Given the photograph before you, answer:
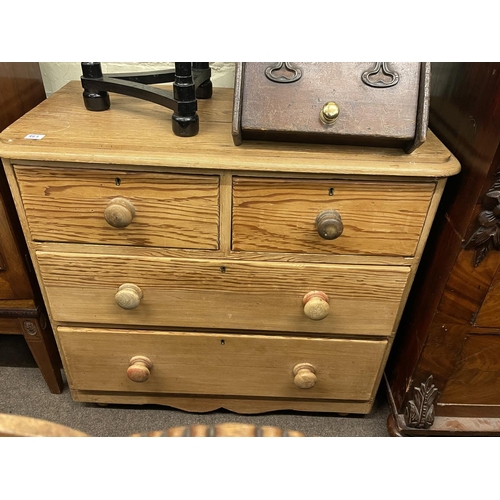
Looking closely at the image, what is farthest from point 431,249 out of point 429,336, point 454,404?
point 454,404

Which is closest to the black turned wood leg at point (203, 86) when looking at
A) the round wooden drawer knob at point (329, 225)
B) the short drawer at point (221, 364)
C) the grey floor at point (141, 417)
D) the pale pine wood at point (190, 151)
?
the pale pine wood at point (190, 151)

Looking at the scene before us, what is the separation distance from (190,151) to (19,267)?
1.91 feet

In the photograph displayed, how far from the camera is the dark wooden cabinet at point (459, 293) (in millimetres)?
795

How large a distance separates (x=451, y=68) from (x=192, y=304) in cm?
77

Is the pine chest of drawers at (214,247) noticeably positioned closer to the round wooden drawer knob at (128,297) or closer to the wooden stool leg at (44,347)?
the round wooden drawer knob at (128,297)

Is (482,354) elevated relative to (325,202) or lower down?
lower down

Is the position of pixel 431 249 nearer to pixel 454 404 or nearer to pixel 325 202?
pixel 325 202

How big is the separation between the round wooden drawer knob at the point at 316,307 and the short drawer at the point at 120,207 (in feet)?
0.79

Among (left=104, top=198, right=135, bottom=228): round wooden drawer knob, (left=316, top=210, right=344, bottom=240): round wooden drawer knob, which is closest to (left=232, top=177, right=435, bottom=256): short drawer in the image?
(left=316, top=210, right=344, bottom=240): round wooden drawer knob

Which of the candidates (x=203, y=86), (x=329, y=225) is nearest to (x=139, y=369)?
(x=329, y=225)

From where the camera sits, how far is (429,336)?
0.98 m

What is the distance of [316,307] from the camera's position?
0.91 m

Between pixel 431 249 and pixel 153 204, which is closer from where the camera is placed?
pixel 153 204
